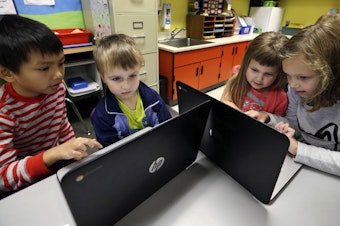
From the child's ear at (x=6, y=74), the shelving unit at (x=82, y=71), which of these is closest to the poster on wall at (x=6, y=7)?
the shelving unit at (x=82, y=71)

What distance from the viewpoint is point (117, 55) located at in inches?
35.2

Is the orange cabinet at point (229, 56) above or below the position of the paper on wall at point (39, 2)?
below

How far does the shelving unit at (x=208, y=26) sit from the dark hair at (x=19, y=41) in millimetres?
2616

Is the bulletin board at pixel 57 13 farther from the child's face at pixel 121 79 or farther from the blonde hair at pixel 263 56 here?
the blonde hair at pixel 263 56

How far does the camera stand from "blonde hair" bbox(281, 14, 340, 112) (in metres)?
0.68

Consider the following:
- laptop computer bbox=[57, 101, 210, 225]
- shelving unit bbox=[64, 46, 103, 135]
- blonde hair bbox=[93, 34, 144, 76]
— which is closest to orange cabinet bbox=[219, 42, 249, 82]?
shelving unit bbox=[64, 46, 103, 135]

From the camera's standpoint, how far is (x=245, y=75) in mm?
1070

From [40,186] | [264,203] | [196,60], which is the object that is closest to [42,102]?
[40,186]

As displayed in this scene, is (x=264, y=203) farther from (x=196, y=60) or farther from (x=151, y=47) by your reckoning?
(x=196, y=60)

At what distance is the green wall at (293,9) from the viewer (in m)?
3.04

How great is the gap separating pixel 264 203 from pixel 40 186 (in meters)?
0.63

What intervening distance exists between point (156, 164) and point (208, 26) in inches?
119

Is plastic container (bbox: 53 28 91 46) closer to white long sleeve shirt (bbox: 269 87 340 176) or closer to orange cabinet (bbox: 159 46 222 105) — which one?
orange cabinet (bbox: 159 46 222 105)

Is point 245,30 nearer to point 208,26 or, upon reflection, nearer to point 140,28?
point 208,26
